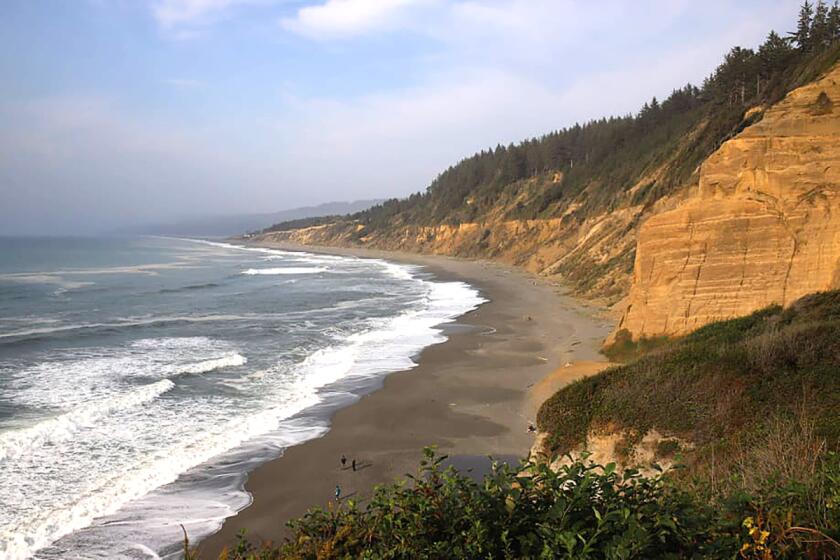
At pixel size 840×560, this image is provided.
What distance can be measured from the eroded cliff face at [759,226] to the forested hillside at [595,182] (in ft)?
16.1

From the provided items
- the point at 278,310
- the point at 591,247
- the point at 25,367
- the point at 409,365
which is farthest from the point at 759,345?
the point at 591,247

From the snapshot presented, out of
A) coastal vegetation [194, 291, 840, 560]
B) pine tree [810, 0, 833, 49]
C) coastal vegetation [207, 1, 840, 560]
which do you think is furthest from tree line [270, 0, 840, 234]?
coastal vegetation [194, 291, 840, 560]

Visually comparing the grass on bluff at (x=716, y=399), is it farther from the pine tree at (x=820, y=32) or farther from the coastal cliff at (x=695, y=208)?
the pine tree at (x=820, y=32)

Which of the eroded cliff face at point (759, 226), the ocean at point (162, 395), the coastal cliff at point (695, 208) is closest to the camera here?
the ocean at point (162, 395)

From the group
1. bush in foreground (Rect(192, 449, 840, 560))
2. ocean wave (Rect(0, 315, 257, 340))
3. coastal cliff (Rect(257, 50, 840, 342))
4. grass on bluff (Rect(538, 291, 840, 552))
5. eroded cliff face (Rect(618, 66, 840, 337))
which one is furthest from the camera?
ocean wave (Rect(0, 315, 257, 340))

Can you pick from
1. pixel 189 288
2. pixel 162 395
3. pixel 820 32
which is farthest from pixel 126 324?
pixel 820 32

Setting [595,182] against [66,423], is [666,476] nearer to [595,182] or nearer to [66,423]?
[66,423]

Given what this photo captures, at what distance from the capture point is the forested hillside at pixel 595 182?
1625 inches

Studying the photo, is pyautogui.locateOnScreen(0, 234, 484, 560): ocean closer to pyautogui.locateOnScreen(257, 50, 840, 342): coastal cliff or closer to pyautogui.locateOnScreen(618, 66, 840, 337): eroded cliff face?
pyautogui.locateOnScreen(257, 50, 840, 342): coastal cliff

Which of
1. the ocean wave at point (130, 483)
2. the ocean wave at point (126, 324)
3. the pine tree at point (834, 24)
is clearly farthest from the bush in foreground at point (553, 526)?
the pine tree at point (834, 24)

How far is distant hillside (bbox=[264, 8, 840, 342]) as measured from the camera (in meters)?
20.1

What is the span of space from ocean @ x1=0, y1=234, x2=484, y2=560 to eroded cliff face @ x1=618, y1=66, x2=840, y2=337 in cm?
1282

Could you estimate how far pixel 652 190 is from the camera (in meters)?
46.2

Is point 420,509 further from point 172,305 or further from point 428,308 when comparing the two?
point 172,305
